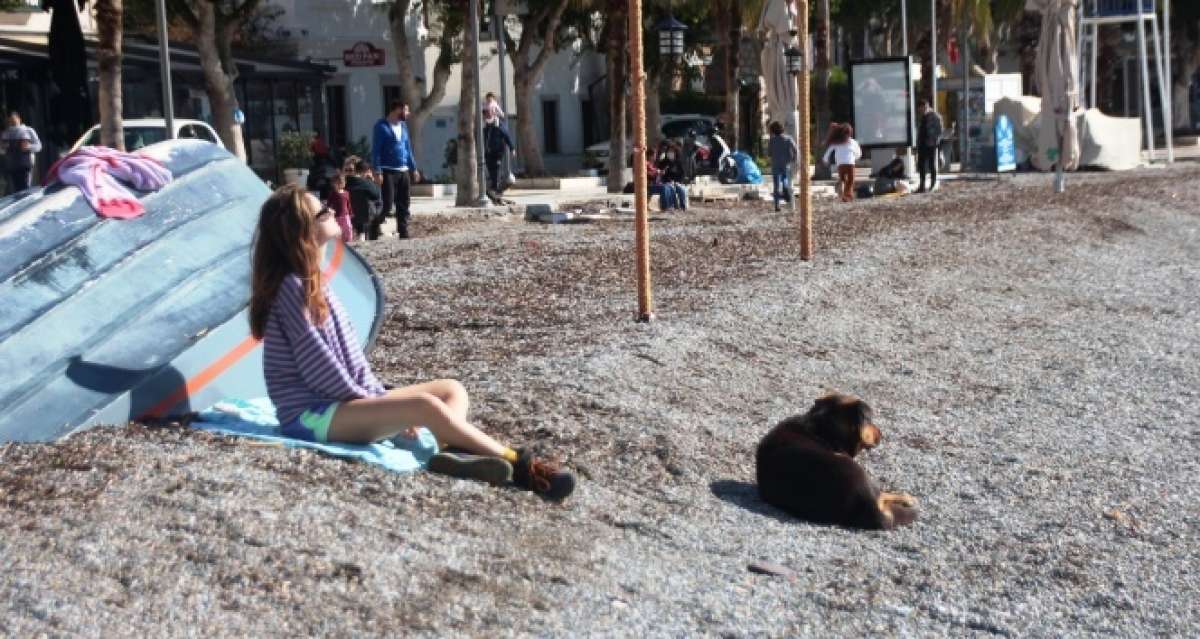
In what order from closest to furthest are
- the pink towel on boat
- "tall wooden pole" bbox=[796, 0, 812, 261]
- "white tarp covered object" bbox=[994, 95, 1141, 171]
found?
the pink towel on boat, "tall wooden pole" bbox=[796, 0, 812, 261], "white tarp covered object" bbox=[994, 95, 1141, 171]

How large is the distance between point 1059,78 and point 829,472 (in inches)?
738

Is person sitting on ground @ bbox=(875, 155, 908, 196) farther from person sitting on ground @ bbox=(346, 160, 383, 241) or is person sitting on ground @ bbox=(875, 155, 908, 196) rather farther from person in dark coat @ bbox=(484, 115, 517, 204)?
person sitting on ground @ bbox=(346, 160, 383, 241)

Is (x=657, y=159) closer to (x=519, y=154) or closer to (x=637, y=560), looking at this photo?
(x=519, y=154)

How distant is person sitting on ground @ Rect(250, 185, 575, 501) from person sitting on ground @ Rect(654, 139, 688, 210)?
16.7 meters

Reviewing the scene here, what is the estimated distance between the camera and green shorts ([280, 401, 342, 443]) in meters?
6.21

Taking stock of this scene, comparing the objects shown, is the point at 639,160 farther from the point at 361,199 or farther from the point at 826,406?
the point at 361,199

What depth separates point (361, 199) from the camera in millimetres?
16703

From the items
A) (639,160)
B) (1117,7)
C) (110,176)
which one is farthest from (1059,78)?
(110,176)

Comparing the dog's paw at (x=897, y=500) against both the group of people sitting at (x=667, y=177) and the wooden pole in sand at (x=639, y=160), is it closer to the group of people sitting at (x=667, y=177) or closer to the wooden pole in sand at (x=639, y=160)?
the wooden pole in sand at (x=639, y=160)

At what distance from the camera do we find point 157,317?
715 cm

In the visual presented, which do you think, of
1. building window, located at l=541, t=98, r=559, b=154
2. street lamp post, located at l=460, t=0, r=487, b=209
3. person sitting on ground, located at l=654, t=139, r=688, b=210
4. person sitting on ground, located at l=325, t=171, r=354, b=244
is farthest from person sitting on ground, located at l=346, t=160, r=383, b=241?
building window, located at l=541, t=98, r=559, b=154

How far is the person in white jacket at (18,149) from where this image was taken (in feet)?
71.8

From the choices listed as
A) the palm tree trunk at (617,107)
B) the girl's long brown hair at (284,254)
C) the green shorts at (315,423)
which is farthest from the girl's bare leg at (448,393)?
the palm tree trunk at (617,107)

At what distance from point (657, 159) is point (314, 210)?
18.2 meters
